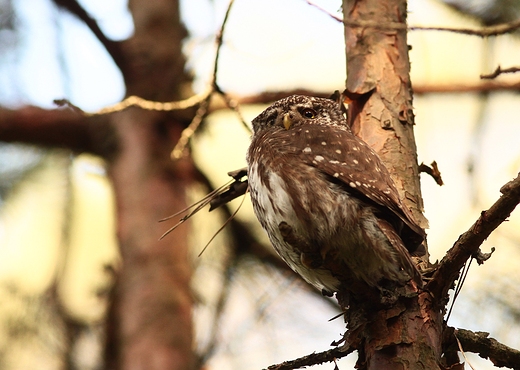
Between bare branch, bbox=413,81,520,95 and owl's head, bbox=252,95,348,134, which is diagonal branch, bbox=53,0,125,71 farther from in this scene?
bare branch, bbox=413,81,520,95

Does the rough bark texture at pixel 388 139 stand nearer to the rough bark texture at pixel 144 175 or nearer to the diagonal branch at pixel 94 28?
the rough bark texture at pixel 144 175

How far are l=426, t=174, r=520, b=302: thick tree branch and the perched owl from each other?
89 mm

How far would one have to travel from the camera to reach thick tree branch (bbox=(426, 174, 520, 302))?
2.04m

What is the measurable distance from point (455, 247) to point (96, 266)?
152 inches

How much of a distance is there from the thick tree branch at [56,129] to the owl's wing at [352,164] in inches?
108

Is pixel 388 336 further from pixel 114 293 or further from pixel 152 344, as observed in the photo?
pixel 114 293

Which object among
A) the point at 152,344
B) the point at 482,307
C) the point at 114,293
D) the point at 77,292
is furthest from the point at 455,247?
the point at 77,292

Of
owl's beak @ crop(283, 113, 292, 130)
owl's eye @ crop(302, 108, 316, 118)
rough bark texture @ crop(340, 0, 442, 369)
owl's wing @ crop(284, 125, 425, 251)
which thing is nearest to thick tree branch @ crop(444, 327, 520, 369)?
rough bark texture @ crop(340, 0, 442, 369)

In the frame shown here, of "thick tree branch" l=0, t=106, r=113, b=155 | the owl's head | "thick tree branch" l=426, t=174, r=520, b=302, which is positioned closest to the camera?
"thick tree branch" l=426, t=174, r=520, b=302

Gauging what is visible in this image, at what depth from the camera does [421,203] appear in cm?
292

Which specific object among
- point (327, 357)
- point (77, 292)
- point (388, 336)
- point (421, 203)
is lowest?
point (77, 292)

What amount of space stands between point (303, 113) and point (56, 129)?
257 centimetres

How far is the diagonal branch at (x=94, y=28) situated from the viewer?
17.1 ft

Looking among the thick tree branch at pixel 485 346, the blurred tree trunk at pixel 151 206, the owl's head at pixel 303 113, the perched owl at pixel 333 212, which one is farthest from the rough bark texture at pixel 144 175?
the thick tree branch at pixel 485 346
